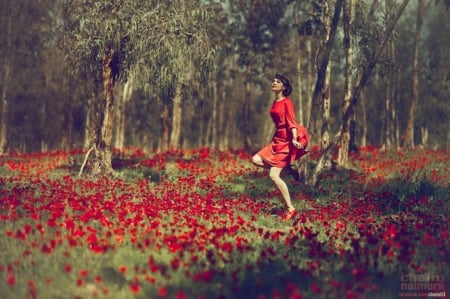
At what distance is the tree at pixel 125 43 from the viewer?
1160cm

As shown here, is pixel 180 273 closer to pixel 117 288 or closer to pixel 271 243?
pixel 117 288

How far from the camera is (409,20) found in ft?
123

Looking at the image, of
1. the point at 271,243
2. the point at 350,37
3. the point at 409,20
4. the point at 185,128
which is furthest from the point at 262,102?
the point at 271,243

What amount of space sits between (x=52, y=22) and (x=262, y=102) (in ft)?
87.8

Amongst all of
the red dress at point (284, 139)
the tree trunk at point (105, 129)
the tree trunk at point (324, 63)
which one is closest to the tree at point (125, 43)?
the tree trunk at point (105, 129)

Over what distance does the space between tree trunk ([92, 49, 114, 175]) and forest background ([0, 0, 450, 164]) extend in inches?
1.7

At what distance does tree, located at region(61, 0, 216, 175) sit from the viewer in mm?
11595

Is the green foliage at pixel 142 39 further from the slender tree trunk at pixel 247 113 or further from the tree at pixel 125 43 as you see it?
the slender tree trunk at pixel 247 113

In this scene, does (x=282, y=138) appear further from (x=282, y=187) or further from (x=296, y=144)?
(x=282, y=187)

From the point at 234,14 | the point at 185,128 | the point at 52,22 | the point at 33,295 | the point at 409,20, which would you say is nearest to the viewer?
the point at 33,295

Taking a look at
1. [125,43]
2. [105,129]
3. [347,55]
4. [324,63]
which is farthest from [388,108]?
[105,129]

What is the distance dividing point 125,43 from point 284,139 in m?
6.10

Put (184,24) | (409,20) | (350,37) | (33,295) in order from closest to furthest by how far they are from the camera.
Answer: (33,295), (184,24), (350,37), (409,20)

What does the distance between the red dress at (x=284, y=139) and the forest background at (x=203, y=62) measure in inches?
153
